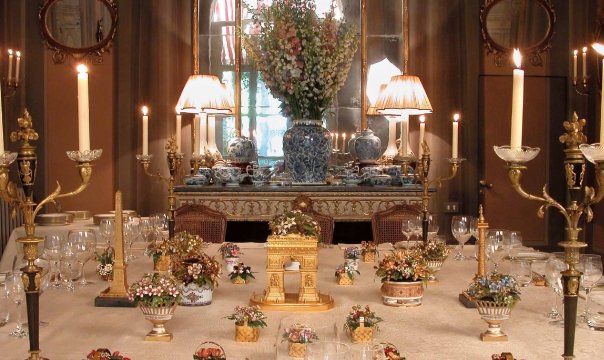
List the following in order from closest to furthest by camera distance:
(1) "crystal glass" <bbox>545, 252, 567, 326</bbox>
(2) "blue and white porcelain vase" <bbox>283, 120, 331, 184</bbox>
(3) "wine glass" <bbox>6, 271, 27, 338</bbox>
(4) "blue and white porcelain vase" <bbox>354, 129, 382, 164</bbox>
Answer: (3) "wine glass" <bbox>6, 271, 27, 338</bbox> → (1) "crystal glass" <bbox>545, 252, 567, 326</bbox> → (2) "blue and white porcelain vase" <bbox>283, 120, 331, 184</bbox> → (4) "blue and white porcelain vase" <bbox>354, 129, 382, 164</bbox>

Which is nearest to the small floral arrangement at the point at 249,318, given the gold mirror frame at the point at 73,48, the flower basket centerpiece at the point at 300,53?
the flower basket centerpiece at the point at 300,53

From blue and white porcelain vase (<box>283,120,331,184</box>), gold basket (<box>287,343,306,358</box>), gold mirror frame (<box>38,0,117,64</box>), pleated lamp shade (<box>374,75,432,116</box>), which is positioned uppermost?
gold mirror frame (<box>38,0,117,64</box>)

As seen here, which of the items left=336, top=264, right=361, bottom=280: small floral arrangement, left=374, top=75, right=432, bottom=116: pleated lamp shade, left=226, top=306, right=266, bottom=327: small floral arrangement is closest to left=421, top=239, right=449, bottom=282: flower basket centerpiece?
left=336, top=264, right=361, bottom=280: small floral arrangement

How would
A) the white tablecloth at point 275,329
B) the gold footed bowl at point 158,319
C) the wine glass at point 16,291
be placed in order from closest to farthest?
the white tablecloth at point 275,329
the gold footed bowl at point 158,319
the wine glass at point 16,291

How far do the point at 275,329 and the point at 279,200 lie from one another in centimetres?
426

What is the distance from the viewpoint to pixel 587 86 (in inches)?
323

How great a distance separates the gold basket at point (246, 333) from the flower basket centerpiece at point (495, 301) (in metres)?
0.70

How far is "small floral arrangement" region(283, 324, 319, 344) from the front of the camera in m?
2.05

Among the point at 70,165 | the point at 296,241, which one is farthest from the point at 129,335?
the point at 70,165

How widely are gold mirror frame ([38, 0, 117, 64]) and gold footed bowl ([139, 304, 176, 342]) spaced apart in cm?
602

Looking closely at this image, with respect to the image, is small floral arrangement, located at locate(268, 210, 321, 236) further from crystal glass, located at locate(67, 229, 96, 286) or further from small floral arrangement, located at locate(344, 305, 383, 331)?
crystal glass, located at locate(67, 229, 96, 286)

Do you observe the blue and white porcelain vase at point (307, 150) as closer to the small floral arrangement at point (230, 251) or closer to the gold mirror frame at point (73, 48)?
the gold mirror frame at point (73, 48)

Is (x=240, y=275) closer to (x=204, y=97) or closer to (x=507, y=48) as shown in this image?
(x=204, y=97)

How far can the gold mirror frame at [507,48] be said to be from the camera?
8297mm
